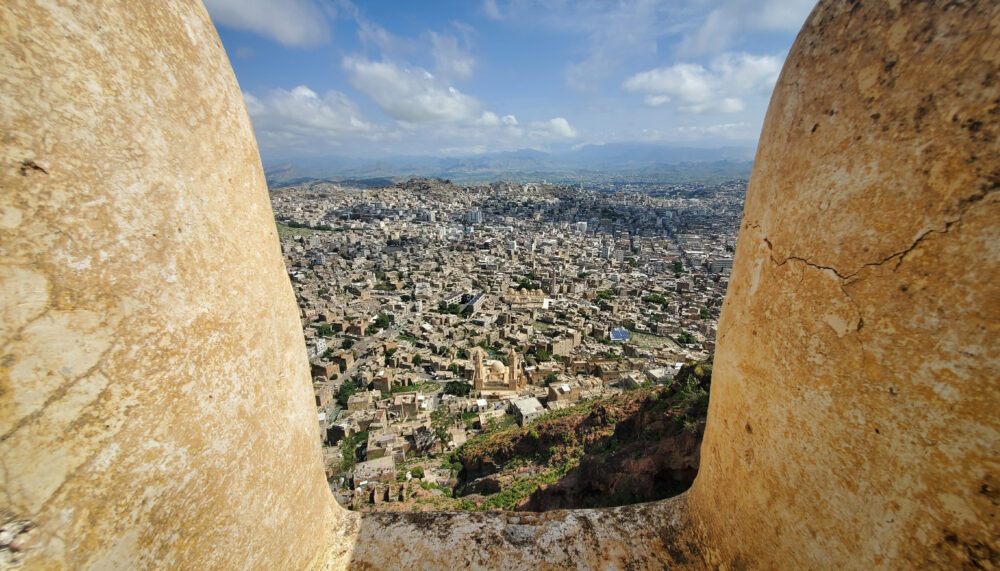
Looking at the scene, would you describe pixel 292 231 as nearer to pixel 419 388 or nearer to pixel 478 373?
pixel 419 388

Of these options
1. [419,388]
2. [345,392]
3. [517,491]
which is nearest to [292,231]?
[345,392]

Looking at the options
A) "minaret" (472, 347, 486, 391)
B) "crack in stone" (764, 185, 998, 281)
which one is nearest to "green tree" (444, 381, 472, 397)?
"minaret" (472, 347, 486, 391)

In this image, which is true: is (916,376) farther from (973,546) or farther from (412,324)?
(412,324)

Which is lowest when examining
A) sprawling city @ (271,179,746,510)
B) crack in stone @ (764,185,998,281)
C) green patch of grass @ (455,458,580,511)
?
sprawling city @ (271,179,746,510)

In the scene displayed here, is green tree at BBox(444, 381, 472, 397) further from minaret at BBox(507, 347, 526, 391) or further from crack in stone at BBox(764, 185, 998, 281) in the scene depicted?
crack in stone at BBox(764, 185, 998, 281)

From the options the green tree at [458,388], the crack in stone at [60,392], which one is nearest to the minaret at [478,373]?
the green tree at [458,388]

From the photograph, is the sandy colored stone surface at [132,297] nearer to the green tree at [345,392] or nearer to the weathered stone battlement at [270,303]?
the weathered stone battlement at [270,303]

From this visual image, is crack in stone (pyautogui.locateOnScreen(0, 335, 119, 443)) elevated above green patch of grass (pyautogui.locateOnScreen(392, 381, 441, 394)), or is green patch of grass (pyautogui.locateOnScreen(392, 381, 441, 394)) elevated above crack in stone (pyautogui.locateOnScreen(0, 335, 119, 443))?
crack in stone (pyautogui.locateOnScreen(0, 335, 119, 443))
